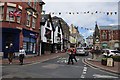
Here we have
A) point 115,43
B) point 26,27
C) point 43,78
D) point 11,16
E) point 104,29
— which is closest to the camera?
point 43,78

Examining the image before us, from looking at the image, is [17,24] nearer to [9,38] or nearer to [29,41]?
[9,38]

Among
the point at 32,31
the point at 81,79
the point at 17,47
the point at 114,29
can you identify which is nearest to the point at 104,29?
the point at 114,29

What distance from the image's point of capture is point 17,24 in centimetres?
2905

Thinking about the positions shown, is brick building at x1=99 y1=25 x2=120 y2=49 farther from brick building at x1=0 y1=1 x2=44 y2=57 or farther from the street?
the street

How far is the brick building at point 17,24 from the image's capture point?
27844 mm

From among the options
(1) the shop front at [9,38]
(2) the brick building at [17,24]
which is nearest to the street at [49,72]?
(1) the shop front at [9,38]

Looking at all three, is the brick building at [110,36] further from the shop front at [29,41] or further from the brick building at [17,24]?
the brick building at [17,24]

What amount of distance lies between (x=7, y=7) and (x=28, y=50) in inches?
319

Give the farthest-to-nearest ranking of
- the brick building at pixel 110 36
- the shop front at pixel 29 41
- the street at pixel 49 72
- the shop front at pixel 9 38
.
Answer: the brick building at pixel 110 36 < the shop front at pixel 29 41 < the shop front at pixel 9 38 < the street at pixel 49 72

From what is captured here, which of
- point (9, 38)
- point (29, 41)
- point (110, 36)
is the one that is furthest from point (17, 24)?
point (110, 36)

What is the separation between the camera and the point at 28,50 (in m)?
34.4

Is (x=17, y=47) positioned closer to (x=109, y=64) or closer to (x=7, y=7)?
(x=7, y=7)

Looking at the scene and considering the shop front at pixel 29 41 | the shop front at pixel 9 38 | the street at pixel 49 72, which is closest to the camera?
the street at pixel 49 72

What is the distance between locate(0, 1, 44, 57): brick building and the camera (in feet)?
91.4
